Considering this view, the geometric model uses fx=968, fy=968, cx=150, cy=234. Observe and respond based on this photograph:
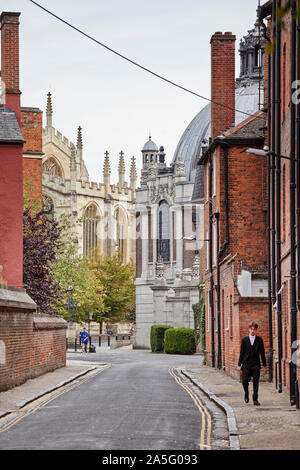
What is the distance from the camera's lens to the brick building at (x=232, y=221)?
1094 inches

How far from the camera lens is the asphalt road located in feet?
39.8

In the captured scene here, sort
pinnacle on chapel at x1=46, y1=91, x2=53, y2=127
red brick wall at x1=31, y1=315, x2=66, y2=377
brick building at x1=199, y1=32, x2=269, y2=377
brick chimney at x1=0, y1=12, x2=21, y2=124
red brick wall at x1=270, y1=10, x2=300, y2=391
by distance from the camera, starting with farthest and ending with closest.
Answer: pinnacle on chapel at x1=46, y1=91, x2=53, y2=127
brick chimney at x1=0, y1=12, x2=21, y2=124
brick building at x1=199, y1=32, x2=269, y2=377
red brick wall at x1=31, y1=315, x2=66, y2=377
red brick wall at x1=270, y1=10, x2=300, y2=391

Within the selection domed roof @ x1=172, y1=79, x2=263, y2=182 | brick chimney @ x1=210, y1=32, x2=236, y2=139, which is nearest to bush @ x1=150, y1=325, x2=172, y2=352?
brick chimney @ x1=210, y1=32, x2=236, y2=139

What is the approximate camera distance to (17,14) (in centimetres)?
3297

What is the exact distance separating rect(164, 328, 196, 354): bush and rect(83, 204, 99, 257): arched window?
59.9 meters

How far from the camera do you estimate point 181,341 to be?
53.4 metres

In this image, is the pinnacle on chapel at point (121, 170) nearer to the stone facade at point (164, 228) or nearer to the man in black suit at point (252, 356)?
the stone facade at point (164, 228)

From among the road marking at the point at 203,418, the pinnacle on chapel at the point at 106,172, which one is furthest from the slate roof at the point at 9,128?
the pinnacle on chapel at the point at 106,172

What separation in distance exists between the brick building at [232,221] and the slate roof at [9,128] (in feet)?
21.7

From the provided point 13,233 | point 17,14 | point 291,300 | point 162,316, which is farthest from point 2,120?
point 162,316

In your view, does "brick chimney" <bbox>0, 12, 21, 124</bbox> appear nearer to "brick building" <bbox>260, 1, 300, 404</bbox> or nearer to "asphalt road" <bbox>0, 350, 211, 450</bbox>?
"brick building" <bbox>260, 1, 300, 404</bbox>

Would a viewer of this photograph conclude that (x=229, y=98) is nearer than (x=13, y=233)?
No
